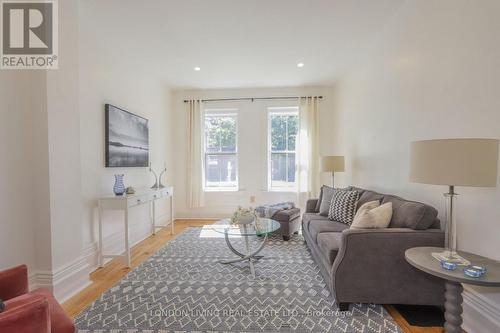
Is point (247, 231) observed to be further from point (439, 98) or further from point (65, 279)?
point (439, 98)

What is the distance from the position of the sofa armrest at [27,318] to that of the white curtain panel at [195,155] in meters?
4.36

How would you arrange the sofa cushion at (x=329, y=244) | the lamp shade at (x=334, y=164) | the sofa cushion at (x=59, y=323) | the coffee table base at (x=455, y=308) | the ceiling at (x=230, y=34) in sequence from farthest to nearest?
the lamp shade at (x=334, y=164) < the ceiling at (x=230, y=34) < the sofa cushion at (x=329, y=244) < the coffee table base at (x=455, y=308) < the sofa cushion at (x=59, y=323)

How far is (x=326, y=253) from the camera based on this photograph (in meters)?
2.25

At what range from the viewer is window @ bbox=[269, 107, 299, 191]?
5398 millimetres

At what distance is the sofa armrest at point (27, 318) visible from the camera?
0.96 meters

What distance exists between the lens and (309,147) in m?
5.19

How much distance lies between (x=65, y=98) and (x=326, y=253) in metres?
2.87

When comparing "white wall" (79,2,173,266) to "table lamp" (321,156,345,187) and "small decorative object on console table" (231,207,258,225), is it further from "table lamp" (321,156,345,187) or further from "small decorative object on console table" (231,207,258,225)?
"table lamp" (321,156,345,187)

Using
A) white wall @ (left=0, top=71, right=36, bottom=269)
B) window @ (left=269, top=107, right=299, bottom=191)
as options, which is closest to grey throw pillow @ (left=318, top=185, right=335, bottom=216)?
window @ (left=269, top=107, right=299, bottom=191)

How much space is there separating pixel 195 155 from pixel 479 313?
4.82 meters

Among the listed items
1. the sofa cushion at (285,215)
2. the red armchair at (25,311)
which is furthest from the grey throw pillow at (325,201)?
the red armchair at (25,311)

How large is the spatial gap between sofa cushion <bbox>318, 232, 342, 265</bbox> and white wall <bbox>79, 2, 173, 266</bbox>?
2.61 metres

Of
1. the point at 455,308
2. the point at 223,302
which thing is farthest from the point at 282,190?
the point at 455,308

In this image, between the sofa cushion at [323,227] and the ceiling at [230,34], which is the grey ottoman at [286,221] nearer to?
the sofa cushion at [323,227]
